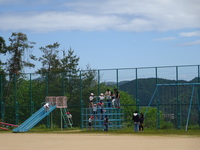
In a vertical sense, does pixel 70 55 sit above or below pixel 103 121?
above

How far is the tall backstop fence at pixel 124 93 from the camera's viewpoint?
121ft

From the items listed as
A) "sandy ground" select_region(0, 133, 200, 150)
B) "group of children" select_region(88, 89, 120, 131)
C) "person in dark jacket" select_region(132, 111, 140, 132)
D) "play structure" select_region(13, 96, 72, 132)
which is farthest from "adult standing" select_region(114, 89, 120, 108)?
"sandy ground" select_region(0, 133, 200, 150)

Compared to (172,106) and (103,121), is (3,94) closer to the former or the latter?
(103,121)

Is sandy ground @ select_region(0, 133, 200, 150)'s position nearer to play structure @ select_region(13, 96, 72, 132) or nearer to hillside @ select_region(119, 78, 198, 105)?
play structure @ select_region(13, 96, 72, 132)

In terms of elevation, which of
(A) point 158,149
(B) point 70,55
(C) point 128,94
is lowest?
(A) point 158,149

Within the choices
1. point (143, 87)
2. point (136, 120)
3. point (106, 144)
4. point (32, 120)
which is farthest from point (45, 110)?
point (106, 144)

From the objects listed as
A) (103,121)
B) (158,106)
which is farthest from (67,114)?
(158,106)

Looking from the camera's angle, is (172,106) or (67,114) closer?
(172,106)

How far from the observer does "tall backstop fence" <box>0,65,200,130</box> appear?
121 ft

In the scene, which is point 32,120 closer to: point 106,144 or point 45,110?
point 45,110

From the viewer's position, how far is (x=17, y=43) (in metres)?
61.9

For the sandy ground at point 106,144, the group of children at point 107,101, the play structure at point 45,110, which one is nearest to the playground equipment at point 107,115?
the group of children at point 107,101

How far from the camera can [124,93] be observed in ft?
131

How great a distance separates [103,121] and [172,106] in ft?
16.0
